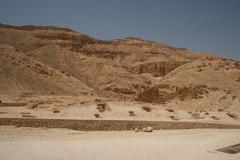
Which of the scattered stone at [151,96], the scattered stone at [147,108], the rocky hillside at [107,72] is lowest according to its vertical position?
the scattered stone at [147,108]

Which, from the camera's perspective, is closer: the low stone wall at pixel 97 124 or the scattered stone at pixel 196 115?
the low stone wall at pixel 97 124

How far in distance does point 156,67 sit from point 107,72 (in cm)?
1218

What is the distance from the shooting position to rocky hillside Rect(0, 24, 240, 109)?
34625mm

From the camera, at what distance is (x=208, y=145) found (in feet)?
47.6

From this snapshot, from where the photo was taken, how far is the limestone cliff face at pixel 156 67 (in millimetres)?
62812

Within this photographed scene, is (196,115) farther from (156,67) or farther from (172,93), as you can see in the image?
(156,67)

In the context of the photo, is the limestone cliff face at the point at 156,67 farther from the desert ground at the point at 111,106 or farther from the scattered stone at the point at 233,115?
the scattered stone at the point at 233,115

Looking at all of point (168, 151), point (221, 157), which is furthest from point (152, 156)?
point (221, 157)

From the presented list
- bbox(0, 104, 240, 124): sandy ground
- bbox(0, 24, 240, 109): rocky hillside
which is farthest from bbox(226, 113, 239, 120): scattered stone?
bbox(0, 24, 240, 109): rocky hillside

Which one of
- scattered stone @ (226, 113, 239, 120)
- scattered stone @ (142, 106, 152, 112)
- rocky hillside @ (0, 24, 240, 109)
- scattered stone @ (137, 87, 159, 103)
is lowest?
scattered stone @ (226, 113, 239, 120)

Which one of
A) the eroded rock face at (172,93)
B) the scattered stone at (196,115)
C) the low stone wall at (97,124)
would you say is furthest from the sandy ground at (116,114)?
the eroded rock face at (172,93)

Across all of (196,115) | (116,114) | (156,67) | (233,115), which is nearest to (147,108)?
(116,114)

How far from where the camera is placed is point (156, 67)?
63844 mm

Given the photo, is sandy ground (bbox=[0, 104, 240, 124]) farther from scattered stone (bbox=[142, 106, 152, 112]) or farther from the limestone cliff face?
the limestone cliff face
